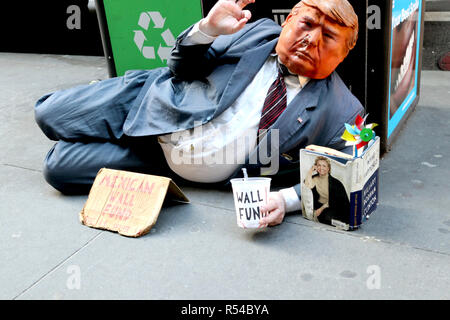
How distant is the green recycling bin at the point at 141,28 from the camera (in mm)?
3397

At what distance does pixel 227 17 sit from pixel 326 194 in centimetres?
85

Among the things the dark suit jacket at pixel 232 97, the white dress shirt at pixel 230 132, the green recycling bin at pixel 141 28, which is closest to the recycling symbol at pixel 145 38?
the green recycling bin at pixel 141 28

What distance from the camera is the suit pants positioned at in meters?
2.60

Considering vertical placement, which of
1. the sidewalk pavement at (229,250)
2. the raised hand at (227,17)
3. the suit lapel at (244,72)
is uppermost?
the raised hand at (227,17)

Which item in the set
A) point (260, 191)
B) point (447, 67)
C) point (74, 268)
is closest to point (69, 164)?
point (74, 268)

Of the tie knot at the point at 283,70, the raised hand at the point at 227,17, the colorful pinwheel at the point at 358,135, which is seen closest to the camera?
the colorful pinwheel at the point at 358,135

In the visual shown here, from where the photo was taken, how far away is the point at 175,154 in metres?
2.50

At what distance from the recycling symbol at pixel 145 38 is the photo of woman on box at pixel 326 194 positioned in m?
1.73

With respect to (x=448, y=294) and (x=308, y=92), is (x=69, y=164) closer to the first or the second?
(x=308, y=92)

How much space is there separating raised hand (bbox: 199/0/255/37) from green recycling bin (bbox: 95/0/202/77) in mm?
1063

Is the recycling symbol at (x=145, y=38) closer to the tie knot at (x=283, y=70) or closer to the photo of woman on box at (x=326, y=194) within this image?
the tie knot at (x=283, y=70)

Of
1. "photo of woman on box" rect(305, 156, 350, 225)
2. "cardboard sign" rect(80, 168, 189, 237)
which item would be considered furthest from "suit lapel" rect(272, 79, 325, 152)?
"cardboard sign" rect(80, 168, 189, 237)

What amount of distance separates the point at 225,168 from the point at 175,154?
0.82 ft

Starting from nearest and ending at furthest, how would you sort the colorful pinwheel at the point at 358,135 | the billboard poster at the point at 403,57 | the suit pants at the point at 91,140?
1. the colorful pinwheel at the point at 358,135
2. the suit pants at the point at 91,140
3. the billboard poster at the point at 403,57
